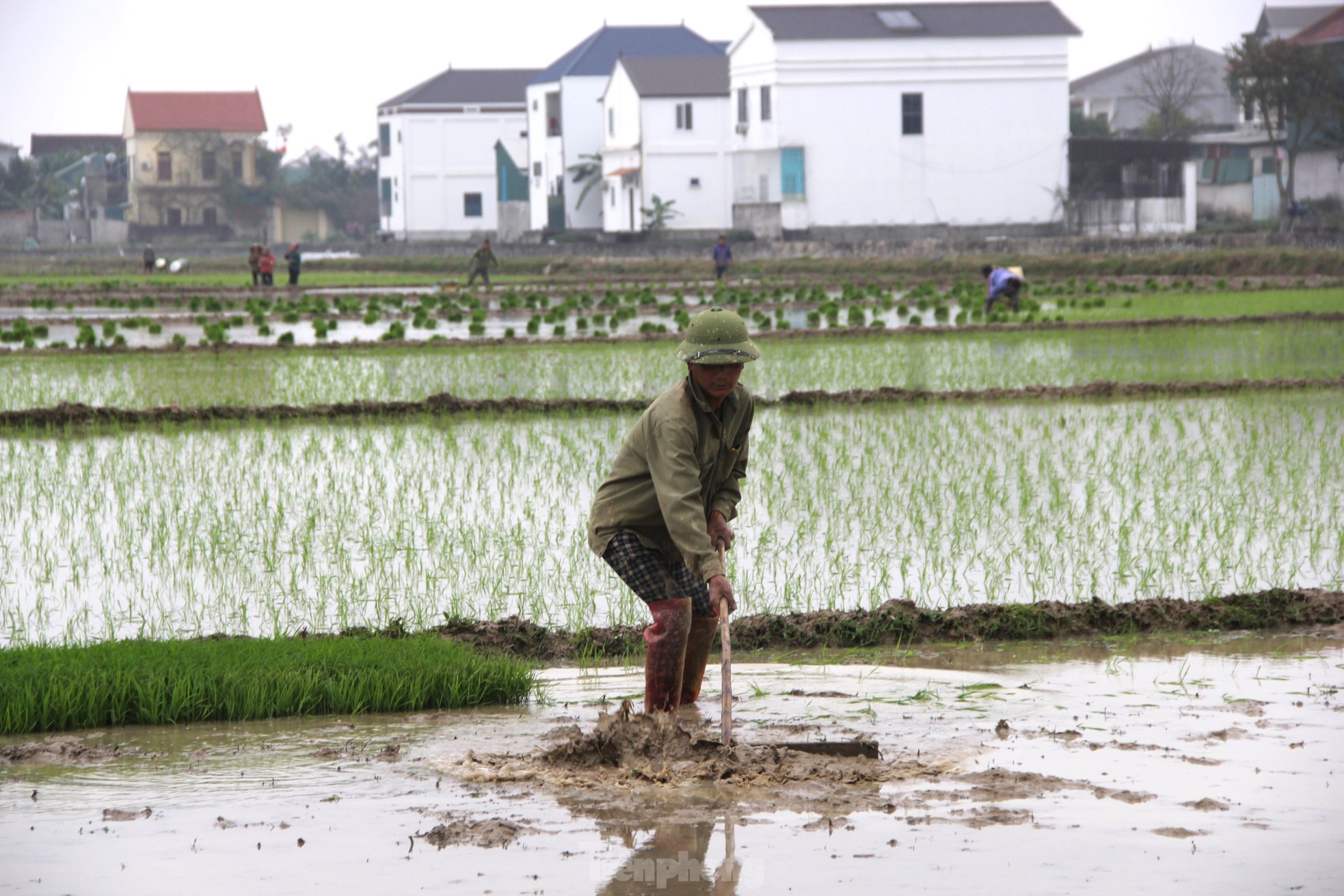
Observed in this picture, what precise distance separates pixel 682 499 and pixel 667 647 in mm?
529

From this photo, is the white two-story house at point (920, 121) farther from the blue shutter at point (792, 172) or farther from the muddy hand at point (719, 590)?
the muddy hand at point (719, 590)

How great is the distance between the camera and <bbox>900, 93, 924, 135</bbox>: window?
131ft

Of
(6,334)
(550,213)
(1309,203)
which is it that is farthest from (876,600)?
(550,213)

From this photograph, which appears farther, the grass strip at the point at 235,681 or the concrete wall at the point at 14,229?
the concrete wall at the point at 14,229

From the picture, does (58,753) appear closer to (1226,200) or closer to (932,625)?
(932,625)

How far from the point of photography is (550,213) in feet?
167

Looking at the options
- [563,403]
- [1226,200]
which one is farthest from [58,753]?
[1226,200]

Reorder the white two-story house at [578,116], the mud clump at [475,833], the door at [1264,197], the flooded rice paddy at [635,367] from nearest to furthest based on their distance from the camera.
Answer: the mud clump at [475,833] < the flooded rice paddy at [635,367] < the door at [1264,197] < the white two-story house at [578,116]

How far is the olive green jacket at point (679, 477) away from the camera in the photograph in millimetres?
3791

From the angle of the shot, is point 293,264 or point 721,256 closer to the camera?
point 293,264

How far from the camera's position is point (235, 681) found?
448 centimetres

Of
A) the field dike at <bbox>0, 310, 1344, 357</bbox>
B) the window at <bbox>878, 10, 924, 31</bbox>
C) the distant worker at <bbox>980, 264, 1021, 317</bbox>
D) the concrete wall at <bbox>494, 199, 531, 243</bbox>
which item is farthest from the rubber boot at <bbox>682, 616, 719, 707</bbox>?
the concrete wall at <bbox>494, 199, 531, 243</bbox>

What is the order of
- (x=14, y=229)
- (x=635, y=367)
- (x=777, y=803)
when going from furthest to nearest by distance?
1. (x=14, y=229)
2. (x=635, y=367)
3. (x=777, y=803)

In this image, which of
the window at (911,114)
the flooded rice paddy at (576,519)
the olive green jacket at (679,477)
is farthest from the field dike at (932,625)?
the window at (911,114)
